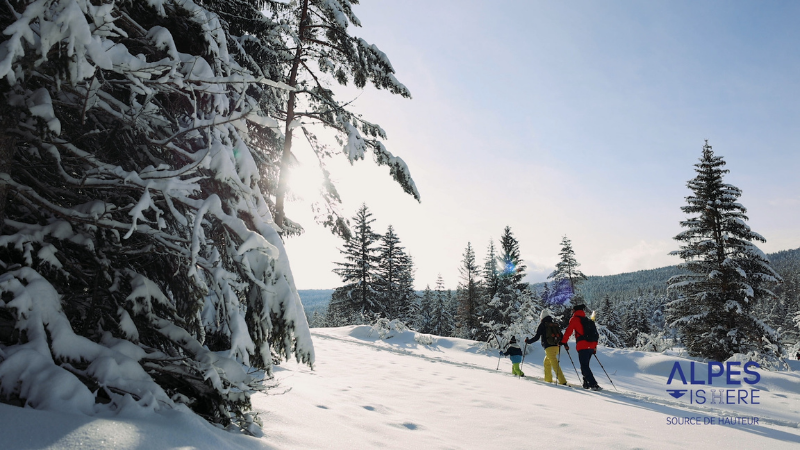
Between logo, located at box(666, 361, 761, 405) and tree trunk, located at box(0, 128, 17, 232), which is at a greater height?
tree trunk, located at box(0, 128, 17, 232)

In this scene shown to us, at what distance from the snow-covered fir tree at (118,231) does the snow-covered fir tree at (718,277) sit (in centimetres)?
2288

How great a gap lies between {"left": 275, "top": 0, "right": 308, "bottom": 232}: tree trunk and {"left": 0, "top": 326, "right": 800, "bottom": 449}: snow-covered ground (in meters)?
3.28

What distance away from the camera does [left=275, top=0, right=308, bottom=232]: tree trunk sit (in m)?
7.96

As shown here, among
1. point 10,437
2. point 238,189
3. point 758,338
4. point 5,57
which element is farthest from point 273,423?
point 758,338

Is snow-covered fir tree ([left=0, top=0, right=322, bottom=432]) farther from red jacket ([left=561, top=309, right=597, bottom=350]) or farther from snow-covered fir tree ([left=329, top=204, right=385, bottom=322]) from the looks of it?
snow-covered fir tree ([left=329, top=204, right=385, bottom=322])

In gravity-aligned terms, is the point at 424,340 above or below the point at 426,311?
above

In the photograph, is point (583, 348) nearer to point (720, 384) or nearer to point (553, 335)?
point (553, 335)

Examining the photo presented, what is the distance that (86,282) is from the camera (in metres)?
3.11

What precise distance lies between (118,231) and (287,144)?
567 centimetres

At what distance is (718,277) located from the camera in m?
19.0

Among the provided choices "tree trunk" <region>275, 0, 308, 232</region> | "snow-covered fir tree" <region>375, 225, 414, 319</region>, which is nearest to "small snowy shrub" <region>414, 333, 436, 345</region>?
"tree trunk" <region>275, 0, 308, 232</region>

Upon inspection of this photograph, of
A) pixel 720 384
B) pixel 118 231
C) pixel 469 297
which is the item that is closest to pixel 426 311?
pixel 469 297

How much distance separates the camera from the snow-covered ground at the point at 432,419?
6.81 feet

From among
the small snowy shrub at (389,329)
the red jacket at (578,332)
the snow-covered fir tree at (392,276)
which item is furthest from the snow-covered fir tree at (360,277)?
the red jacket at (578,332)
